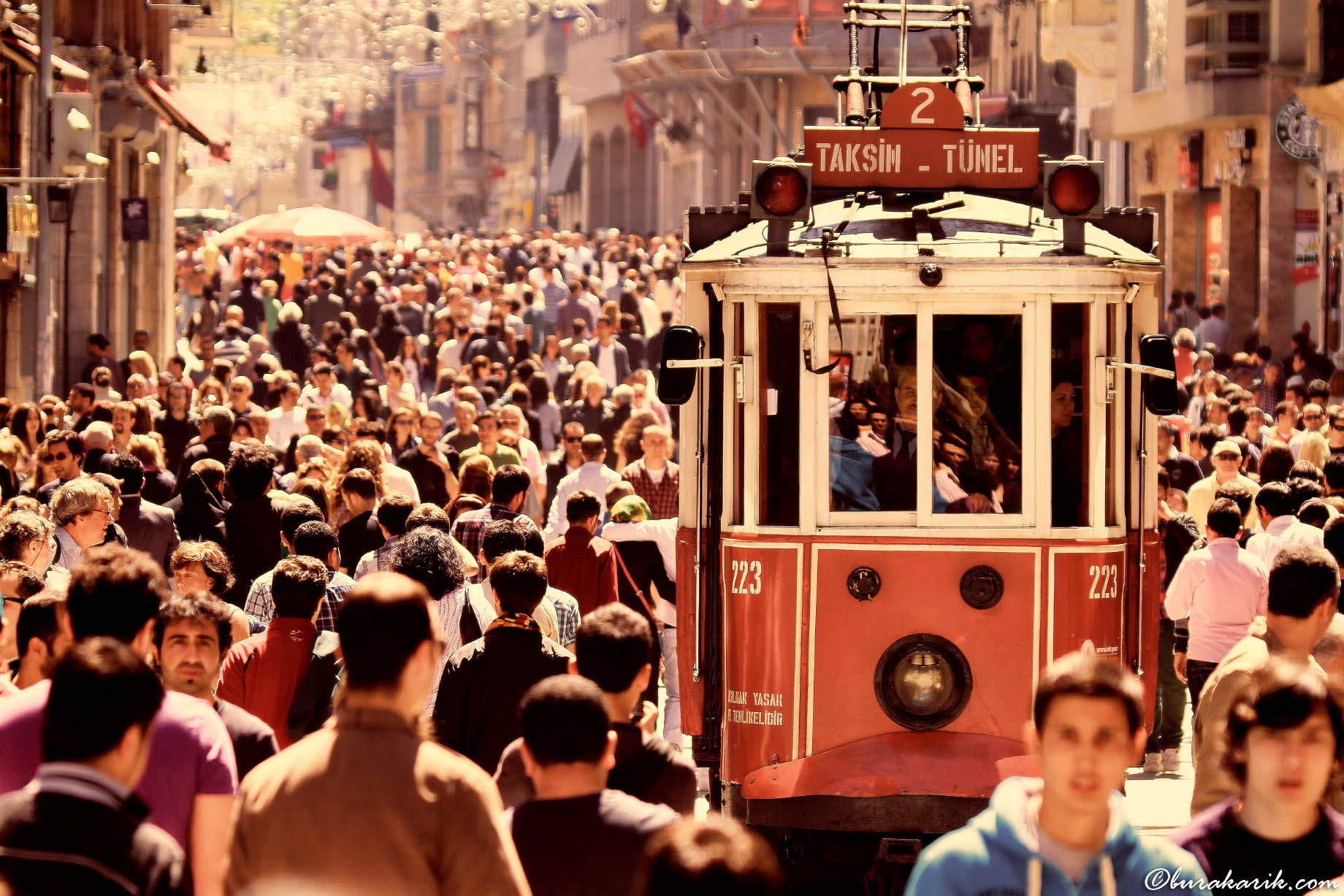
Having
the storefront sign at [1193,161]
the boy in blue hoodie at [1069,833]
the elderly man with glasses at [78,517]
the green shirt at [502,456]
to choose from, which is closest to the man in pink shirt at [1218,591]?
the elderly man with glasses at [78,517]

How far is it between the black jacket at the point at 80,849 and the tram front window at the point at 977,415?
15.4 feet

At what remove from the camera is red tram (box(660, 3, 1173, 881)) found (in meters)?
8.45

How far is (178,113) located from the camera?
30.8 meters

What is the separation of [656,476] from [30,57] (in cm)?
1174

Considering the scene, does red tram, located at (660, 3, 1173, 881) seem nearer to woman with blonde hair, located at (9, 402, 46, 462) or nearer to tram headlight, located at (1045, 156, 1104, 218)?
tram headlight, located at (1045, 156, 1104, 218)

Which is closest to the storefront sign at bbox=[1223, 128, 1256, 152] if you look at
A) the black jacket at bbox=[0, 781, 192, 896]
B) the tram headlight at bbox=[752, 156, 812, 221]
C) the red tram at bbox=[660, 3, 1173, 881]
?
the red tram at bbox=[660, 3, 1173, 881]

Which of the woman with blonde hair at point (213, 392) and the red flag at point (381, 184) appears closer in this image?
the woman with blonde hair at point (213, 392)

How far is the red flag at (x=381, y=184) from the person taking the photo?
120750 mm

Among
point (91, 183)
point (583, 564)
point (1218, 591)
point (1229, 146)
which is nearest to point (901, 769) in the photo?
point (1218, 591)

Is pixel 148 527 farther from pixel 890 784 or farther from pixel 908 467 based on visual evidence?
pixel 890 784

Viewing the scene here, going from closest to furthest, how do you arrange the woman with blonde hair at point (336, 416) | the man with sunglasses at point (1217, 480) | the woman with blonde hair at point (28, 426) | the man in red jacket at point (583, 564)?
1. the man in red jacket at point (583, 564)
2. the man with sunglasses at point (1217, 480)
3. the woman with blonde hair at point (28, 426)
4. the woman with blonde hair at point (336, 416)

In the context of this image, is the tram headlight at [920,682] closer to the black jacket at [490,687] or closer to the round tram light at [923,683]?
the round tram light at [923,683]

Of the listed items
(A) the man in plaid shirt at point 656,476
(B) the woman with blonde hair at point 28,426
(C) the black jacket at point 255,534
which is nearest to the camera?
(C) the black jacket at point 255,534

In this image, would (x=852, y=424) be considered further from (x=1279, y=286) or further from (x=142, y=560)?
(x=1279, y=286)
